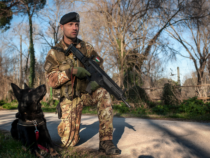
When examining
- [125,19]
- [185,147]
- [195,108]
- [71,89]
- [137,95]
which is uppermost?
[125,19]

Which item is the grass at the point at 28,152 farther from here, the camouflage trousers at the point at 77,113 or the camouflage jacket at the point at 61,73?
the camouflage jacket at the point at 61,73

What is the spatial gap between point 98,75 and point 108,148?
111 cm

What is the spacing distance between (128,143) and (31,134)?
58.5 inches

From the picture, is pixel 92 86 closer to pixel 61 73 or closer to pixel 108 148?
pixel 61 73

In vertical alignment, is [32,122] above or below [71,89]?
below

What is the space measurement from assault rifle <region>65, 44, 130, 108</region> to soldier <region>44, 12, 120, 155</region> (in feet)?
0.27

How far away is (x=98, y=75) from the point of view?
9.41 ft

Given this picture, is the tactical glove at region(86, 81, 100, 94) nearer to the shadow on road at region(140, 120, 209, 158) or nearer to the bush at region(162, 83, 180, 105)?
the shadow on road at region(140, 120, 209, 158)

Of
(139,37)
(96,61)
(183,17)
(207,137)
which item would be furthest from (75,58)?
(183,17)

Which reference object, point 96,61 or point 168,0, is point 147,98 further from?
point 168,0

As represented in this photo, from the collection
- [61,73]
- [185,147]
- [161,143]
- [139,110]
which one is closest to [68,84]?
[61,73]

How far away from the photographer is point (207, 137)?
298 centimetres

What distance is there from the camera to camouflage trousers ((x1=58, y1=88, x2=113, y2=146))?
2707mm

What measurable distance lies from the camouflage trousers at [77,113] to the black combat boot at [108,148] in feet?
0.53
